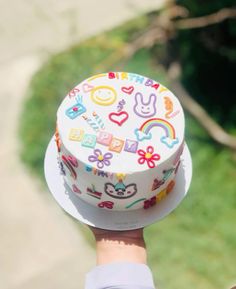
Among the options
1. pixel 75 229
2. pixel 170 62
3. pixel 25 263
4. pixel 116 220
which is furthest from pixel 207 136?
pixel 116 220

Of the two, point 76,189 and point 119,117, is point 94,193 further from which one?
point 119,117

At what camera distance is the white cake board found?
184cm

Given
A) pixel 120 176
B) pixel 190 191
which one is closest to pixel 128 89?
pixel 120 176

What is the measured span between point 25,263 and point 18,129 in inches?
45.7

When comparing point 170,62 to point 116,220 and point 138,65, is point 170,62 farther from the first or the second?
point 116,220

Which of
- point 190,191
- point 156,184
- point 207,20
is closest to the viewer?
point 156,184

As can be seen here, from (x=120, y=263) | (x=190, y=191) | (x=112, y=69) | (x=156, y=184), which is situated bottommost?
(x=190, y=191)

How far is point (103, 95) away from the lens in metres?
1.81

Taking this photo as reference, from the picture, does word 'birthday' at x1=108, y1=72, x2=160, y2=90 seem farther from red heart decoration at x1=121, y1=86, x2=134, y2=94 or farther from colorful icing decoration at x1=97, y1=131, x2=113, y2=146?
colorful icing decoration at x1=97, y1=131, x2=113, y2=146

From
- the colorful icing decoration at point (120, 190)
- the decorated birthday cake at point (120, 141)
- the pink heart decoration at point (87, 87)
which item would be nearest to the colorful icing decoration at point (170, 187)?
the decorated birthday cake at point (120, 141)

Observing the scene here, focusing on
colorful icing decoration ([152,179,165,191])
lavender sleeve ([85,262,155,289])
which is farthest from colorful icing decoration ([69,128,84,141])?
lavender sleeve ([85,262,155,289])

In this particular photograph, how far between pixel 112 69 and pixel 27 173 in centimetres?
112

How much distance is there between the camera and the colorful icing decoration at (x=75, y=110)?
70.8 inches

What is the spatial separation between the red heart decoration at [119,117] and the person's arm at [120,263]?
30cm
